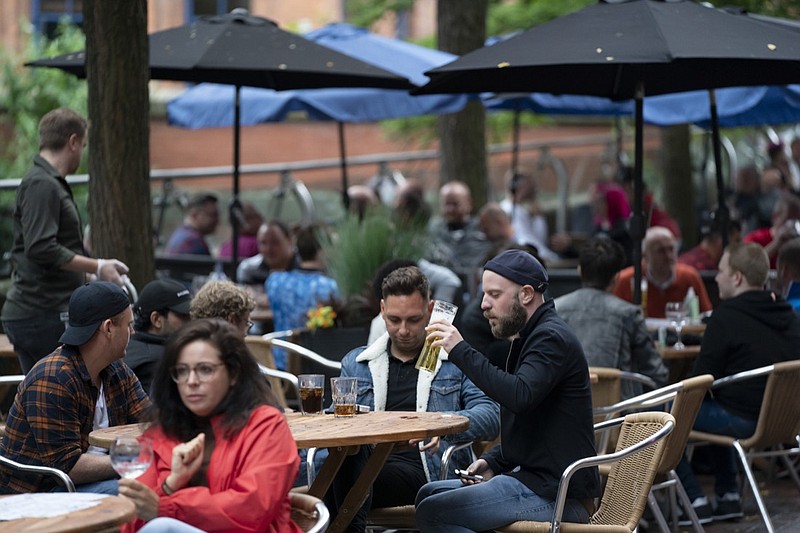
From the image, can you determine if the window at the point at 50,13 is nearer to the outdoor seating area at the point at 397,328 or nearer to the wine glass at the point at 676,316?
the outdoor seating area at the point at 397,328

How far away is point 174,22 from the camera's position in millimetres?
24000

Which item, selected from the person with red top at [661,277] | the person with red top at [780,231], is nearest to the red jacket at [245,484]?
the person with red top at [661,277]

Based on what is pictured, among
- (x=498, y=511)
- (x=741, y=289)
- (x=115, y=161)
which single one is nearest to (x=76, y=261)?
(x=115, y=161)

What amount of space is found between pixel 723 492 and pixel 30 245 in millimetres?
4103

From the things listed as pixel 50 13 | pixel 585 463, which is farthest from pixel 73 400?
pixel 50 13

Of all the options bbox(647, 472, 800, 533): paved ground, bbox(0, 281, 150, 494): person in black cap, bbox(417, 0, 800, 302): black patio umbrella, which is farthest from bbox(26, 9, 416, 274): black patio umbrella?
bbox(647, 472, 800, 533): paved ground

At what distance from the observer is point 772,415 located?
7160mm

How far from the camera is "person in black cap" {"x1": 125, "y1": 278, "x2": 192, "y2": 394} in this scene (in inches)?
238

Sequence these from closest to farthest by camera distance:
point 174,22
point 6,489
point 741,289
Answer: point 6,489 < point 741,289 < point 174,22

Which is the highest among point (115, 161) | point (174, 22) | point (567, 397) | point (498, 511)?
point (174, 22)

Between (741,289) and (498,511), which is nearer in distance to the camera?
(498,511)

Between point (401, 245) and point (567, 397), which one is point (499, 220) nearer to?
point (401, 245)

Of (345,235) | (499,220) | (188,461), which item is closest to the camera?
(188,461)

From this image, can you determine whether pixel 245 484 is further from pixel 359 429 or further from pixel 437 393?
pixel 437 393
